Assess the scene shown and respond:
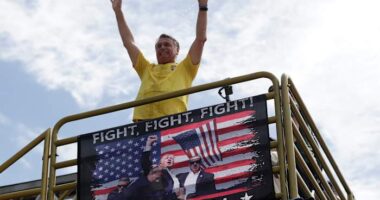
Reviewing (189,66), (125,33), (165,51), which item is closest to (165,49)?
(165,51)

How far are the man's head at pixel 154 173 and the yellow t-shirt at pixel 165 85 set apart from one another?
38.1 inches

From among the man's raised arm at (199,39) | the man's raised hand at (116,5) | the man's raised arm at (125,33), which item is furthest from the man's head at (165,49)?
the man's raised hand at (116,5)

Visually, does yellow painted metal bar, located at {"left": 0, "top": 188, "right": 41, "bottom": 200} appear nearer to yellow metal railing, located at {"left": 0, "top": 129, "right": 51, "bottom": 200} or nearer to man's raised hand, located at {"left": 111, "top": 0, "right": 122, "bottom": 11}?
yellow metal railing, located at {"left": 0, "top": 129, "right": 51, "bottom": 200}

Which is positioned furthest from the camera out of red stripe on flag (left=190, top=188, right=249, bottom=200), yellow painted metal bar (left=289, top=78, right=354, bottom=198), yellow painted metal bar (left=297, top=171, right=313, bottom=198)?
yellow painted metal bar (left=289, top=78, right=354, bottom=198)

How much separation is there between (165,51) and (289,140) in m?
2.27

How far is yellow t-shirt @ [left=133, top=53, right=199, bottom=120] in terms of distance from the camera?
683cm

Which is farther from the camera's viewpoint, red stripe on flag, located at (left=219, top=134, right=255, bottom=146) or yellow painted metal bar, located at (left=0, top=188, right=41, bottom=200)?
yellow painted metal bar, located at (left=0, top=188, right=41, bottom=200)

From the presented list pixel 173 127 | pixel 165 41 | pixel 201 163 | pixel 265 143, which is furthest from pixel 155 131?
pixel 165 41

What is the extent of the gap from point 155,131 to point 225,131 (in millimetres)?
622

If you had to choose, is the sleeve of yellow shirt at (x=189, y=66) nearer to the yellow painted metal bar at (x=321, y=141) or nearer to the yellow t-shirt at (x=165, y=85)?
the yellow t-shirt at (x=165, y=85)

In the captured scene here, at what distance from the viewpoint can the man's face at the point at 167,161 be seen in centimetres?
587

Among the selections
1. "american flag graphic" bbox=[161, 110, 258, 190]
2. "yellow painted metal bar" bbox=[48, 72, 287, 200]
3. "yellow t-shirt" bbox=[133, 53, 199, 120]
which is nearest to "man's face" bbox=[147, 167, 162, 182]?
"american flag graphic" bbox=[161, 110, 258, 190]

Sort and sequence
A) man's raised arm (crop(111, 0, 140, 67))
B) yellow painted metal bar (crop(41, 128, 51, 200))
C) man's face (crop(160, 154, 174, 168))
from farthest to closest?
1. man's raised arm (crop(111, 0, 140, 67))
2. yellow painted metal bar (crop(41, 128, 51, 200))
3. man's face (crop(160, 154, 174, 168))

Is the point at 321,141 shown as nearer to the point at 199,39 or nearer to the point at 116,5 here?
the point at 199,39
